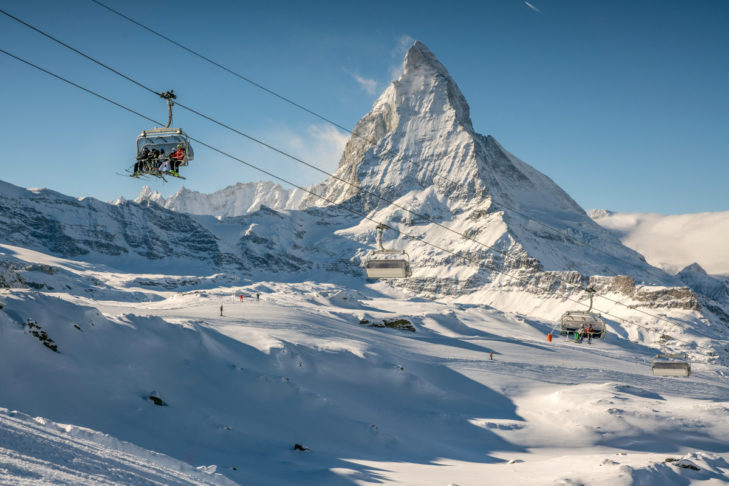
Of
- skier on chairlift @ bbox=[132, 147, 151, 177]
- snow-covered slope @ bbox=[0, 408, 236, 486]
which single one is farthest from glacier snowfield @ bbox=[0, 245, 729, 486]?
skier on chairlift @ bbox=[132, 147, 151, 177]

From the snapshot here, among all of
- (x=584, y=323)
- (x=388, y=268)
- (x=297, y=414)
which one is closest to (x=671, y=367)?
(x=584, y=323)

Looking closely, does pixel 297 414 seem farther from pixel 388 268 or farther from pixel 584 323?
pixel 584 323

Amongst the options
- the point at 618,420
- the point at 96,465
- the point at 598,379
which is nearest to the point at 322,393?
the point at 618,420

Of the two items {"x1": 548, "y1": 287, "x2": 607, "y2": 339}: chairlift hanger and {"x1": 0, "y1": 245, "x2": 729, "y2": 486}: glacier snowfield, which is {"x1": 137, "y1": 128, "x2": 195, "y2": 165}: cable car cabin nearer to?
{"x1": 0, "y1": 245, "x2": 729, "y2": 486}: glacier snowfield

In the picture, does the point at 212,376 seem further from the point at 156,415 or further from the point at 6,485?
the point at 6,485

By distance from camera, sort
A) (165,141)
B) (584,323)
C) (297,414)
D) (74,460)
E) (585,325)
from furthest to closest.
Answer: (584,323) < (585,325) < (297,414) < (165,141) < (74,460)
